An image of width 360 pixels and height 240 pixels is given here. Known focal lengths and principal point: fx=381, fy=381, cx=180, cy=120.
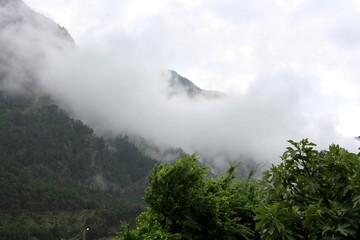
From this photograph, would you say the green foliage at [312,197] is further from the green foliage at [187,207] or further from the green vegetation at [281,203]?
the green foliage at [187,207]

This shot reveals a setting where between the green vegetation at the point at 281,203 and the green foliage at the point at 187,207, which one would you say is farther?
the green foliage at the point at 187,207

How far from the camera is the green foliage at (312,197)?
7.81m

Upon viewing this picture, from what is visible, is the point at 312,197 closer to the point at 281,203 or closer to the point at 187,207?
the point at 281,203

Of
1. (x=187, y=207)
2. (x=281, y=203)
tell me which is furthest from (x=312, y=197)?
(x=187, y=207)

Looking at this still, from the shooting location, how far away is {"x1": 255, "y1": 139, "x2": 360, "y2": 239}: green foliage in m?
7.81

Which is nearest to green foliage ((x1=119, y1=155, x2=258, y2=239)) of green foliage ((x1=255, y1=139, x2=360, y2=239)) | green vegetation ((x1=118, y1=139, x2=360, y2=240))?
green vegetation ((x1=118, y1=139, x2=360, y2=240))

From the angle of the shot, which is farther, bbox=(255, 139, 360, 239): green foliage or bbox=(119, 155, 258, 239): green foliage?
bbox=(119, 155, 258, 239): green foliage

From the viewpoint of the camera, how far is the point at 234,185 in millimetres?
21109

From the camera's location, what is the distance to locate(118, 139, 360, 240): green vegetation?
25.9 ft

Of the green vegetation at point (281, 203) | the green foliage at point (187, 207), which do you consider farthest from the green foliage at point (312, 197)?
the green foliage at point (187, 207)

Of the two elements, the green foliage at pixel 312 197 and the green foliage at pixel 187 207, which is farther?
the green foliage at pixel 187 207

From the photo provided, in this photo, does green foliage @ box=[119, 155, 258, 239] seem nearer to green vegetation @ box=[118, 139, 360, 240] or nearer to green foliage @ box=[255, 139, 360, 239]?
green vegetation @ box=[118, 139, 360, 240]

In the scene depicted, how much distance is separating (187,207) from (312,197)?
8.07 metres

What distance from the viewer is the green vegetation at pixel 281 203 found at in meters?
7.90
